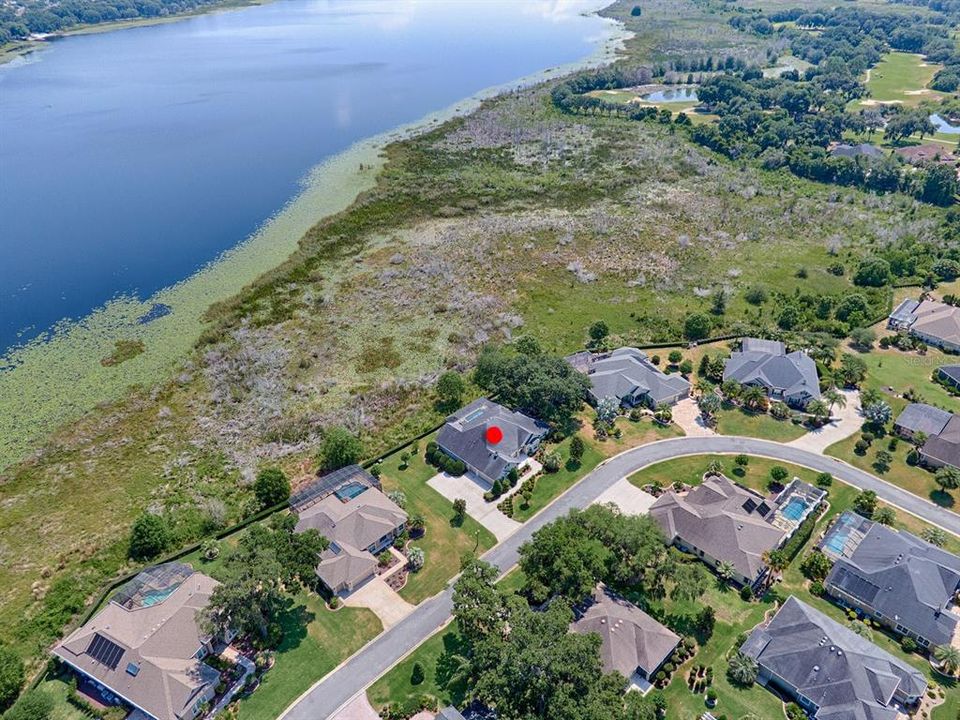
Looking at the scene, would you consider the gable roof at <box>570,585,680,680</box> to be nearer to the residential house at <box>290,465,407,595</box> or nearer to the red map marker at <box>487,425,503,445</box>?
the residential house at <box>290,465,407,595</box>

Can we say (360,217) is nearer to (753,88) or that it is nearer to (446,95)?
(446,95)

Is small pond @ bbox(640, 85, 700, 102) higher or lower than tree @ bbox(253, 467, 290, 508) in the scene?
higher

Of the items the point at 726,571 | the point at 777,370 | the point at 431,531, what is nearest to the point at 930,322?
the point at 777,370

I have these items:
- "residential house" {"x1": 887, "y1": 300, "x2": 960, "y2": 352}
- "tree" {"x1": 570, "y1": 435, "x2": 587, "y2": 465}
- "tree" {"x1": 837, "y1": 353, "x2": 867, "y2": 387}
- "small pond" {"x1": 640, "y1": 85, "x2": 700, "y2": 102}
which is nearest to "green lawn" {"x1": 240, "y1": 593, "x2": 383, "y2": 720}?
"tree" {"x1": 570, "y1": 435, "x2": 587, "y2": 465}

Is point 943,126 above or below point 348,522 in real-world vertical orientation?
above

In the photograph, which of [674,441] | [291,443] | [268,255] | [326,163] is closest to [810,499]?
[674,441]

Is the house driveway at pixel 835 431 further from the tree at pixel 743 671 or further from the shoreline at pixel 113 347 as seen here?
the shoreline at pixel 113 347

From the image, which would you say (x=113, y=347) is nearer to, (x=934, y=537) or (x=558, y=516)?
(x=558, y=516)
